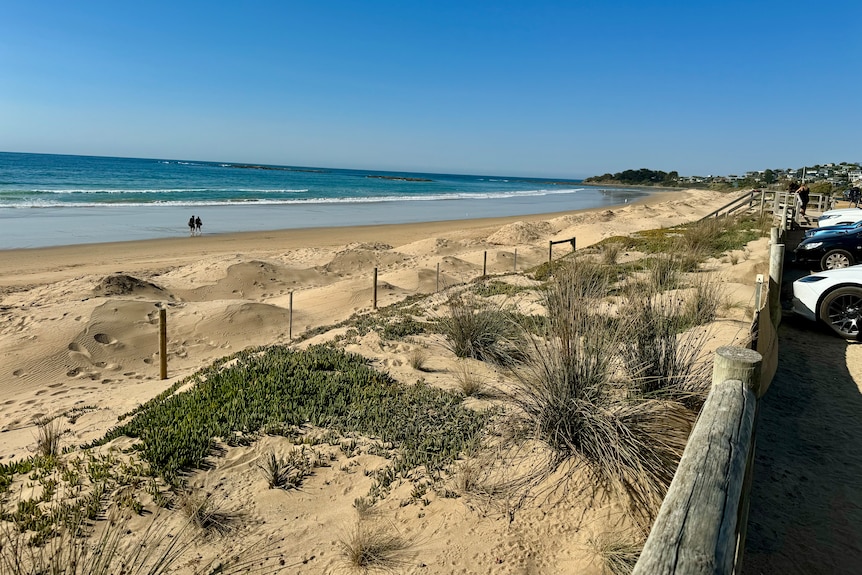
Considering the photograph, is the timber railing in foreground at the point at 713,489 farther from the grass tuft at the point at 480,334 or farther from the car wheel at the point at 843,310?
the car wheel at the point at 843,310

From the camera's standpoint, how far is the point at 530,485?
3.98 metres

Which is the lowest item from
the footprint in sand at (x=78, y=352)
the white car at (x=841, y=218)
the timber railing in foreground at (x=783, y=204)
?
the footprint in sand at (x=78, y=352)

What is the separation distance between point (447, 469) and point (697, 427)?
2.48m

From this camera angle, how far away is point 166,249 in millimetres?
21125

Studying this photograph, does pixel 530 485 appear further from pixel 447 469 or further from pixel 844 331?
pixel 844 331

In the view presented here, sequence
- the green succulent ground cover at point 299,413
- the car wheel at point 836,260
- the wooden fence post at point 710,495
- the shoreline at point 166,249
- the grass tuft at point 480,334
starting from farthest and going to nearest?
1. the shoreline at point 166,249
2. the car wheel at point 836,260
3. the grass tuft at point 480,334
4. the green succulent ground cover at point 299,413
5. the wooden fence post at point 710,495

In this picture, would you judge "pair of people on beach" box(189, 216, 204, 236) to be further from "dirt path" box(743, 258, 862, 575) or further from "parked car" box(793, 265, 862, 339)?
"dirt path" box(743, 258, 862, 575)

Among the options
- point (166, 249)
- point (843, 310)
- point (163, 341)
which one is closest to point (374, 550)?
point (163, 341)

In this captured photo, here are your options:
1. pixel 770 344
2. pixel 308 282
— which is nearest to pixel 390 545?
pixel 770 344

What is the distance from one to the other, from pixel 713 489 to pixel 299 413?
4326 millimetres

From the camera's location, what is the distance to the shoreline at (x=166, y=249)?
16.6m

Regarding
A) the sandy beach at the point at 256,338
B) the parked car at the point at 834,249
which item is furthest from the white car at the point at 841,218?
the parked car at the point at 834,249

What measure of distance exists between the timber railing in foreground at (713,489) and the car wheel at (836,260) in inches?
470

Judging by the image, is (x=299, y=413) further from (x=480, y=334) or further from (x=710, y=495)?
(x=710, y=495)
